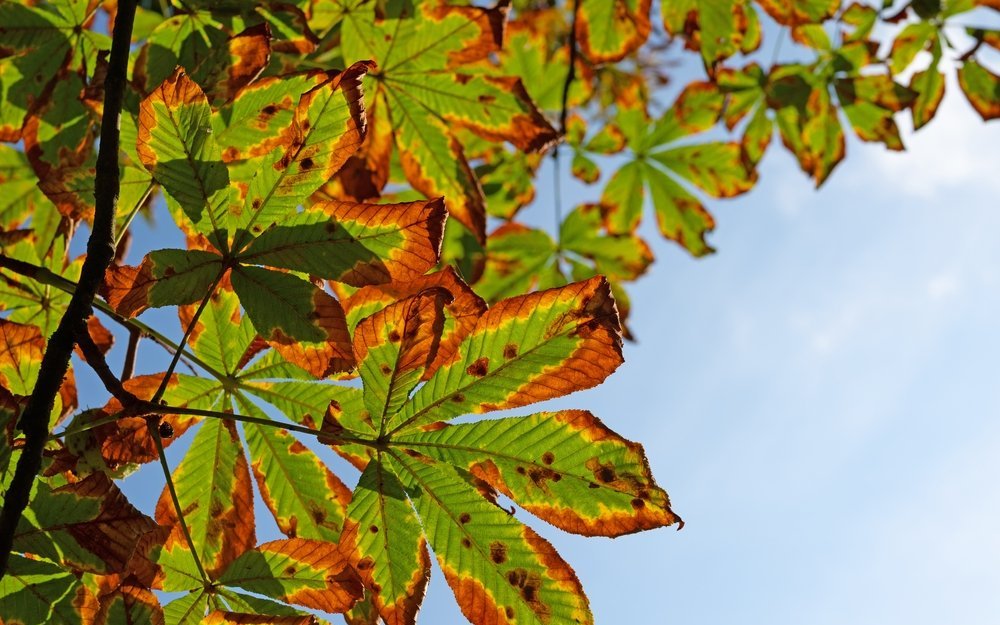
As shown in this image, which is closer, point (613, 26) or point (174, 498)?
point (174, 498)

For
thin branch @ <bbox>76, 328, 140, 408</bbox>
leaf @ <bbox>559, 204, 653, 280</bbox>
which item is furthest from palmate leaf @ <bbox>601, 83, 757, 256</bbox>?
thin branch @ <bbox>76, 328, 140, 408</bbox>

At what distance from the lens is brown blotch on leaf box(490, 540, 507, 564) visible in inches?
32.2

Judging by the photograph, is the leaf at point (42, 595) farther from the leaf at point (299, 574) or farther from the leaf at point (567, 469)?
the leaf at point (567, 469)

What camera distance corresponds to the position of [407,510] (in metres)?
0.84

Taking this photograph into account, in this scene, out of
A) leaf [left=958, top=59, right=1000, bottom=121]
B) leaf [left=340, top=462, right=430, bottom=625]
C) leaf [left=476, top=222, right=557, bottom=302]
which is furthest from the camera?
leaf [left=476, top=222, right=557, bottom=302]

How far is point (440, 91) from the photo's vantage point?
4.62 feet

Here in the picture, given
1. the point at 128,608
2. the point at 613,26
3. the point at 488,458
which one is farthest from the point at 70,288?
the point at 613,26

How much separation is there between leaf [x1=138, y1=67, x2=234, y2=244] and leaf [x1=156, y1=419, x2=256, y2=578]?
36 centimetres

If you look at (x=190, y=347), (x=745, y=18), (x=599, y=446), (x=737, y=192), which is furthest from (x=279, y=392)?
(x=737, y=192)

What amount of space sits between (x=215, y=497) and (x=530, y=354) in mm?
509

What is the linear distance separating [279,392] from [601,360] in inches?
18.3

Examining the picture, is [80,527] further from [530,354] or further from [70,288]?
[530,354]

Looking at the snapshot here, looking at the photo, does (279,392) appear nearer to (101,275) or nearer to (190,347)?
(190,347)

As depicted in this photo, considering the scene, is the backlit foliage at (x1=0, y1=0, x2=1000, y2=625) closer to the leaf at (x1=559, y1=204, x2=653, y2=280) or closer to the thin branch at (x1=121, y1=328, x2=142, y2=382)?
the thin branch at (x1=121, y1=328, x2=142, y2=382)
